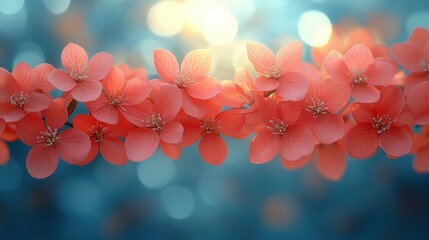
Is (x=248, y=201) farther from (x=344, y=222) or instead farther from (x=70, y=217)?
(x=70, y=217)

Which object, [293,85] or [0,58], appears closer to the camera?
[293,85]

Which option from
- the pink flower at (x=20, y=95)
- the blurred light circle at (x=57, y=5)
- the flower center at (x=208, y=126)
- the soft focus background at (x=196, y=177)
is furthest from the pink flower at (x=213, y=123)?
the blurred light circle at (x=57, y=5)

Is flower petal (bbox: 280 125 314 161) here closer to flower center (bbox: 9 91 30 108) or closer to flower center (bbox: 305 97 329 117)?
flower center (bbox: 305 97 329 117)

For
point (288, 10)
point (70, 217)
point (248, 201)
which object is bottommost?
point (70, 217)

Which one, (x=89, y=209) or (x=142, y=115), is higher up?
(x=142, y=115)

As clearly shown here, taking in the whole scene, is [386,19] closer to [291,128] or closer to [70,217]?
[291,128]

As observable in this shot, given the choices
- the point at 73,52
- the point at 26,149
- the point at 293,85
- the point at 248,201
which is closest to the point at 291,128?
the point at 293,85

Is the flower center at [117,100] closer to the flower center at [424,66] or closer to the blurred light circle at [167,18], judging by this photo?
the flower center at [424,66]
